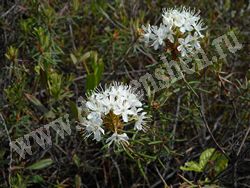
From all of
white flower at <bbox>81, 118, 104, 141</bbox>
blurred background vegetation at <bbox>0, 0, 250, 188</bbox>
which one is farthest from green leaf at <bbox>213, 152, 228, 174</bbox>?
white flower at <bbox>81, 118, 104, 141</bbox>

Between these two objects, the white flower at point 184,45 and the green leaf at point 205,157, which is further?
the green leaf at point 205,157

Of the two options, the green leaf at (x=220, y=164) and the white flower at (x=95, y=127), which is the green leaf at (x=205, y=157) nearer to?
the green leaf at (x=220, y=164)

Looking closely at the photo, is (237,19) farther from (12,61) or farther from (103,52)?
(12,61)


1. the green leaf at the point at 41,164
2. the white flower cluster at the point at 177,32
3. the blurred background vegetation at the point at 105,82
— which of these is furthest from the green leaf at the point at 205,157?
the green leaf at the point at 41,164

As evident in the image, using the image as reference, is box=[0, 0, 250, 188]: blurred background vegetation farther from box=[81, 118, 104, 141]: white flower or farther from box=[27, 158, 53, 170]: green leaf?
box=[81, 118, 104, 141]: white flower

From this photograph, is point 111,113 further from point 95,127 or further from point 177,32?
point 177,32

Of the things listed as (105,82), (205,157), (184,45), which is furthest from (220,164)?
(105,82)

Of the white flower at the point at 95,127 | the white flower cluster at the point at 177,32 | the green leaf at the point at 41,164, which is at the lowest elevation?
the white flower at the point at 95,127

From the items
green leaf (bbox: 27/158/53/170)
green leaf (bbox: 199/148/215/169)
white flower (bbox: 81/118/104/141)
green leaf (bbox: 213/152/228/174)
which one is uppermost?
green leaf (bbox: 27/158/53/170)

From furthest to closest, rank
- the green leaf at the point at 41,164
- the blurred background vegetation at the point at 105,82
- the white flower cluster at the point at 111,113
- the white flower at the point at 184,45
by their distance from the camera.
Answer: the green leaf at the point at 41,164 → the blurred background vegetation at the point at 105,82 → the white flower at the point at 184,45 → the white flower cluster at the point at 111,113
